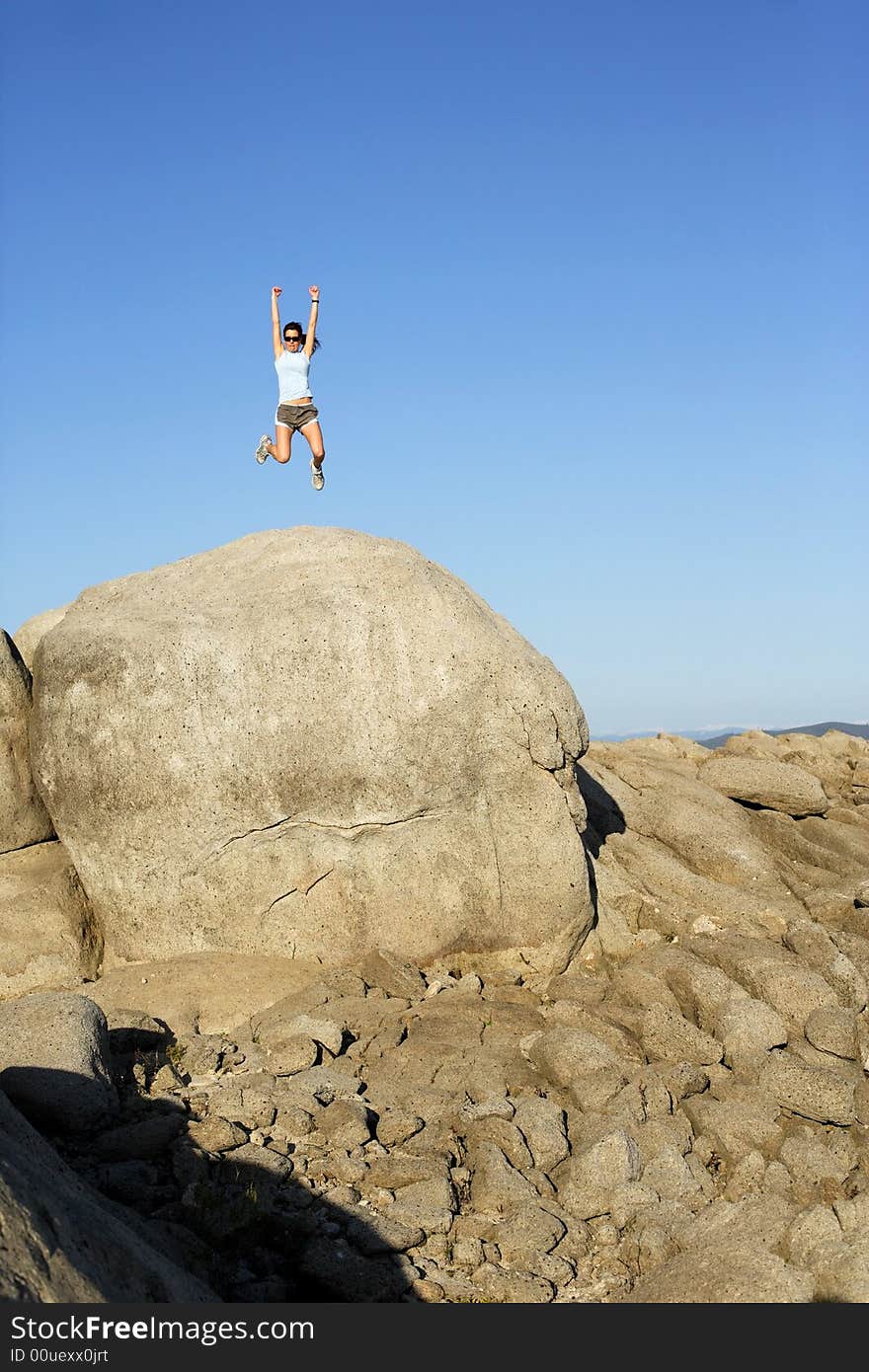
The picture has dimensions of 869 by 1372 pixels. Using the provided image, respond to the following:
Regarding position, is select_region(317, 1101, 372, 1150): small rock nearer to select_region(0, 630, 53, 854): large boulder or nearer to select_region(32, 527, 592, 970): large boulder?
select_region(32, 527, 592, 970): large boulder

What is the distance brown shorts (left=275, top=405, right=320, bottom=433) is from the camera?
11.0m

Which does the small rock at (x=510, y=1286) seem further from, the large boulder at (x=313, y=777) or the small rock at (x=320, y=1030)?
the large boulder at (x=313, y=777)

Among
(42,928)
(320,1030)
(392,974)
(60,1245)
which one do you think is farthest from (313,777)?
(60,1245)

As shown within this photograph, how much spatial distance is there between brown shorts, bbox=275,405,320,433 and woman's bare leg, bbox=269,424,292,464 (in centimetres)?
5

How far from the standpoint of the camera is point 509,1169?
7520 mm

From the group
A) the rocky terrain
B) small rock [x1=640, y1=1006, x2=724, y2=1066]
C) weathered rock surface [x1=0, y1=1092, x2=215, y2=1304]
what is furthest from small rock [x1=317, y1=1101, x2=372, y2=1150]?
small rock [x1=640, y1=1006, x2=724, y2=1066]

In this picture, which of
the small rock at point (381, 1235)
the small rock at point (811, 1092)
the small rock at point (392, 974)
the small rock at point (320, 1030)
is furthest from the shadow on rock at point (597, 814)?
the small rock at point (381, 1235)

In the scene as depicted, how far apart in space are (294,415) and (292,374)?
37 centimetres

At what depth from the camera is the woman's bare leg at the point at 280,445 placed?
36.5 ft

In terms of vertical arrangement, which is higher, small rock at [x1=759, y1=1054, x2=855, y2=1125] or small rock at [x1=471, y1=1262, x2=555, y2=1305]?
small rock at [x1=759, y1=1054, x2=855, y2=1125]

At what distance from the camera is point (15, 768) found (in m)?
10.3

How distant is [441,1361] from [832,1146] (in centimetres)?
372

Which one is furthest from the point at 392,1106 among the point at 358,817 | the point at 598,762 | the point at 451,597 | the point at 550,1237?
the point at 598,762

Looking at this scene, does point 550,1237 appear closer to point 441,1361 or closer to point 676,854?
point 441,1361
